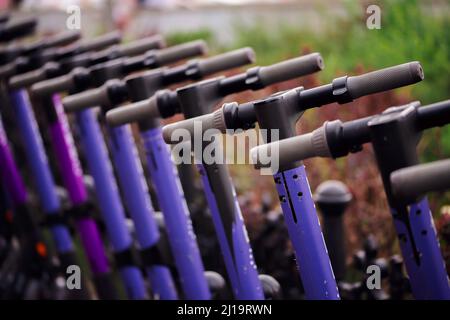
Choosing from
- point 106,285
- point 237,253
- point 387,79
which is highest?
point 387,79

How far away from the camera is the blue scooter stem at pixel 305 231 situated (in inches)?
72.4

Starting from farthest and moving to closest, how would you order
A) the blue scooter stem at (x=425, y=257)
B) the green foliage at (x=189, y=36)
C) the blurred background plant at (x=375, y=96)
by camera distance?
the green foliage at (x=189, y=36), the blurred background plant at (x=375, y=96), the blue scooter stem at (x=425, y=257)

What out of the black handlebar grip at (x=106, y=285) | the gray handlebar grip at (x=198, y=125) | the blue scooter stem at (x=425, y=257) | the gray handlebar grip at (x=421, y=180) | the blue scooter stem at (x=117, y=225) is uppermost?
the gray handlebar grip at (x=198, y=125)

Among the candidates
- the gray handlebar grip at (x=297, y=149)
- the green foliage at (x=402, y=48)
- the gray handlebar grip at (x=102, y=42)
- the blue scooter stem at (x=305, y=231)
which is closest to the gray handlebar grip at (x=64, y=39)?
the gray handlebar grip at (x=102, y=42)

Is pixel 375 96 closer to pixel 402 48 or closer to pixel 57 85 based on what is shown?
pixel 402 48

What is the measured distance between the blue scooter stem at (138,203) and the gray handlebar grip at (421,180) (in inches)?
67.2

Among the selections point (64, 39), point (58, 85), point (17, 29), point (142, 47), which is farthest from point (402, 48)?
point (17, 29)

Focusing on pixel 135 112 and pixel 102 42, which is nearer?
pixel 135 112

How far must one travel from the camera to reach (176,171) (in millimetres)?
2682

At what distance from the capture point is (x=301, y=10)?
25.0 ft

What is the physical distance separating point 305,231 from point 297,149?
1.01 feet

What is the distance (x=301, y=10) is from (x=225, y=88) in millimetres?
5585

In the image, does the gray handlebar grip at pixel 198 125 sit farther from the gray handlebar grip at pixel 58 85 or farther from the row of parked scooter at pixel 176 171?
the gray handlebar grip at pixel 58 85

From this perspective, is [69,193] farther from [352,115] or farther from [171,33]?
[171,33]
